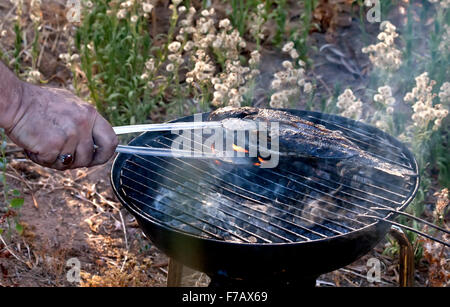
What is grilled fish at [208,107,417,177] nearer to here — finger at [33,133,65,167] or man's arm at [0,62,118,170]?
man's arm at [0,62,118,170]

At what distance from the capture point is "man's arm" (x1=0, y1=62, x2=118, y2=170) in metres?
2.23

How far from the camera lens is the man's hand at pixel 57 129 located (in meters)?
2.23

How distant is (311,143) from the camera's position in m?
2.54

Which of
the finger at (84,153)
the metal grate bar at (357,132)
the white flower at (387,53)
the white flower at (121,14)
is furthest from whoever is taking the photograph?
the white flower at (121,14)

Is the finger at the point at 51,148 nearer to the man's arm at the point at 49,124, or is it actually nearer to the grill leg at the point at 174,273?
the man's arm at the point at 49,124

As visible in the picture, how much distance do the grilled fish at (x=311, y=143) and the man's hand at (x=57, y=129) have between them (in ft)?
1.85

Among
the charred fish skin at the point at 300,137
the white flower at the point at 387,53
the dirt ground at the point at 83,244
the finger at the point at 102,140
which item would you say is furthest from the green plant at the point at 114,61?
the finger at the point at 102,140

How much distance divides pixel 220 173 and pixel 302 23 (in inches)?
111

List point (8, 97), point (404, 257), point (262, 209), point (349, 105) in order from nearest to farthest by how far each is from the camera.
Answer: point (8, 97) → point (262, 209) → point (404, 257) → point (349, 105)

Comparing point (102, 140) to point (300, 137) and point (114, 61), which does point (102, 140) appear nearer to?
point (300, 137)

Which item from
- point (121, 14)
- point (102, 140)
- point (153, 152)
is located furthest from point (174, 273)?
point (121, 14)

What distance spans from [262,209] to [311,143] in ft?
1.18

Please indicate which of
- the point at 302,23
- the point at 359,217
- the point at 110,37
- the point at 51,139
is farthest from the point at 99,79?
the point at 359,217
